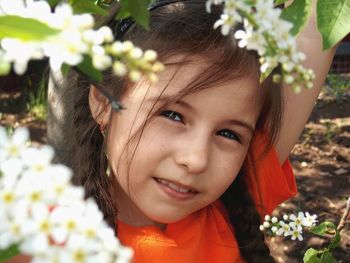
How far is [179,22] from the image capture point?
4.45 feet

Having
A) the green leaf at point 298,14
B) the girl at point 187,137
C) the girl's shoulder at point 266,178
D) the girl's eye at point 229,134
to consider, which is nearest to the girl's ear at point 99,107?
the girl at point 187,137

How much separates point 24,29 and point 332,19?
0.60m

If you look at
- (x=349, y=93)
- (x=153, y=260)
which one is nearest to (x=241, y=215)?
(x=153, y=260)

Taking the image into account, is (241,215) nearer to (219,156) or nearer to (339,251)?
(219,156)

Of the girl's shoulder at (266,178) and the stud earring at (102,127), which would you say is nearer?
the stud earring at (102,127)

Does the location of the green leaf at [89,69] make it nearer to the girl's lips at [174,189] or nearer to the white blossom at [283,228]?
the girl's lips at [174,189]

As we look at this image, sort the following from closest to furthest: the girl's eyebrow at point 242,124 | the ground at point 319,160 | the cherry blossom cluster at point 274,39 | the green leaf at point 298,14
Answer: the cherry blossom cluster at point 274,39 < the green leaf at point 298,14 < the girl's eyebrow at point 242,124 < the ground at point 319,160

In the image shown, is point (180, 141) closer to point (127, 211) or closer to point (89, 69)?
point (127, 211)

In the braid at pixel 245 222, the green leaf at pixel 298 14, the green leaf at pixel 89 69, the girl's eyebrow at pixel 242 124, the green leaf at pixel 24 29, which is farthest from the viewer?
the braid at pixel 245 222

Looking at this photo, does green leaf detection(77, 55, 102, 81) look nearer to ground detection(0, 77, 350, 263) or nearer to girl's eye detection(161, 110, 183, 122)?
girl's eye detection(161, 110, 183, 122)

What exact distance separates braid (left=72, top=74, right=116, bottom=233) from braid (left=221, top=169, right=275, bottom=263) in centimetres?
38

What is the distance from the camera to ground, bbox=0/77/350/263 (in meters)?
3.01

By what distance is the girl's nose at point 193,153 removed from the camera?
1.19m

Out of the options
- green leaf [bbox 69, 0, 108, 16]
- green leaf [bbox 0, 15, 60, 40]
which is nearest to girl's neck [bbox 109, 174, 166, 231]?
green leaf [bbox 69, 0, 108, 16]
